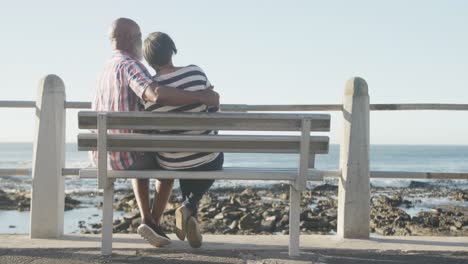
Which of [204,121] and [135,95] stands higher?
[135,95]

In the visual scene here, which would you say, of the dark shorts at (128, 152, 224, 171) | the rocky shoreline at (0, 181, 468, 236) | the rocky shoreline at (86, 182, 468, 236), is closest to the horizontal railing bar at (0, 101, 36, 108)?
the dark shorts at (128, 152, 224, 171)

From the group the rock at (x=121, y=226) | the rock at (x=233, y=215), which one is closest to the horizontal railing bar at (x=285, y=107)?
the rock at (x=121, y=226)

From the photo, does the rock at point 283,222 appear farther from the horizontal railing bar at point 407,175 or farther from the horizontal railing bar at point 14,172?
the horizontal railing bar at point 14,172

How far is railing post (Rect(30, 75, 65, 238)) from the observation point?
5.76 metres

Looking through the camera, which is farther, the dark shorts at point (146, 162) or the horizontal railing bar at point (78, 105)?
the horizontal railing bar at point (78, 105)

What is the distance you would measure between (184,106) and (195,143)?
0.36 meters

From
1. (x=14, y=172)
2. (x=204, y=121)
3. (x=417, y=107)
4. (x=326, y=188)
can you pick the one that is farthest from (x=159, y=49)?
(x=326, y=188)

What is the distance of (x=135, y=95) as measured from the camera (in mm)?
5066

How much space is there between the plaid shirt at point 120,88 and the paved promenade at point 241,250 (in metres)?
0.69

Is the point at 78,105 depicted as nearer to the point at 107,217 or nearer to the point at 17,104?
the point at 17,104

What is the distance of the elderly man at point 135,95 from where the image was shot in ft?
15.6

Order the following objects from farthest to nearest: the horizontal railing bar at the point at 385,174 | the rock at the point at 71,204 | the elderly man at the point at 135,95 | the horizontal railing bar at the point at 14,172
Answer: the rock at the point at 71,204, the horizontal railing bar at the point at 14,172, the horizontal railing bar at the point at 385,174, the elderly man at the point at 135,95

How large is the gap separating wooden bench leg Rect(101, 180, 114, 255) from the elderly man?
0.70ft

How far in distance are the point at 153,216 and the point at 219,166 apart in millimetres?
670
